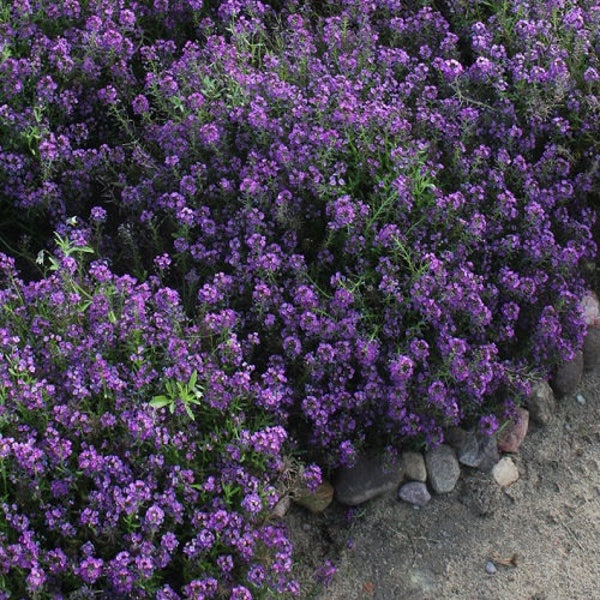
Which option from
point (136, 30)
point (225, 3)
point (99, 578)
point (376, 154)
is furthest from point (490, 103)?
point (99, 578)

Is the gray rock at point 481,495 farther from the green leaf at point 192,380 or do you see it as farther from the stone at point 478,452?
the green leaf at point 192,380

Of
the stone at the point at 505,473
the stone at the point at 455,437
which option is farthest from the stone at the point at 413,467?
the stone at the point at 505,473

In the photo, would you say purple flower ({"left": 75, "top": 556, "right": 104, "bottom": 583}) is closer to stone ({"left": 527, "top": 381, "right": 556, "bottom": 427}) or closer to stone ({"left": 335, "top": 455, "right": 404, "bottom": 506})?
stone ({"left": 335, "top": 455, "right": 404, "bottom": 506})

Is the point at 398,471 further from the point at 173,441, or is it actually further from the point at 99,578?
the point at 99,578

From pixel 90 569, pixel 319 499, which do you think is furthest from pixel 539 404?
pixel 90 569

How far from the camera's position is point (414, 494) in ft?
13.0

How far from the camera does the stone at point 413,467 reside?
13.0 feet

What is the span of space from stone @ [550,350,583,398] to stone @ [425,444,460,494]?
61 centimetres

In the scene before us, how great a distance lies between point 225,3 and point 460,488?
2.44 metres

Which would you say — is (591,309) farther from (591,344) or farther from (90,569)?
(90,569)

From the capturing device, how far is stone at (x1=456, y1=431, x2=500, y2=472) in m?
4.04

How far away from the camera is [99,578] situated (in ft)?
10.5

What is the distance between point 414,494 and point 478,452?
0.31 metres

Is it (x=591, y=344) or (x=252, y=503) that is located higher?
(x=252, y=503)
